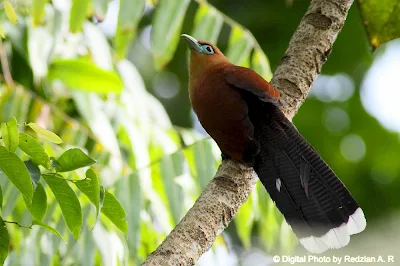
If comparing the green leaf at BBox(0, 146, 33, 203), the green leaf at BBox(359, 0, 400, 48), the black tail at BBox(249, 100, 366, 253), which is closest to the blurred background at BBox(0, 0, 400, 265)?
the green leaf at BBox(359, 0, 400, 48)

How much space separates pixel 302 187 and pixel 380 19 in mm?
904

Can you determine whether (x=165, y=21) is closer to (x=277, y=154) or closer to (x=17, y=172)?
(x=277, y=154)

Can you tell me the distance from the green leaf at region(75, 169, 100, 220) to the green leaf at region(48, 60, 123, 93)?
1.65 meters

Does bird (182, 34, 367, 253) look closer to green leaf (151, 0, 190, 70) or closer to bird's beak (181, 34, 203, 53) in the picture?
green leaf (151, 0, 190, 70)

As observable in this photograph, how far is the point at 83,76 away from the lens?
12.3 ft

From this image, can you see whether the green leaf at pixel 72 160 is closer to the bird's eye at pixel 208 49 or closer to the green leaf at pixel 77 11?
the green leaf at pixel 77 11

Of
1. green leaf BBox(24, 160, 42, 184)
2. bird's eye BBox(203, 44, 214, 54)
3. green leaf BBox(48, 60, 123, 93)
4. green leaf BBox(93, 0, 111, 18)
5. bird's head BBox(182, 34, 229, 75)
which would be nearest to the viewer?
green leaf BBox(24, 160, 42, 184)

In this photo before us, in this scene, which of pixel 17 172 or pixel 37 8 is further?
pixel 37 8

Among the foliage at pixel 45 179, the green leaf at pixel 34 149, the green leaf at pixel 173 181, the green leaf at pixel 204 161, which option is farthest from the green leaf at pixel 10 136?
the green leaf at pixel 204 161

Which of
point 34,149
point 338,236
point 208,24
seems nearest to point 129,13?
point 208,24

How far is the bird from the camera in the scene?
8.46ft

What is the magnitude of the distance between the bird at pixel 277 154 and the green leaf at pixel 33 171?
100cm

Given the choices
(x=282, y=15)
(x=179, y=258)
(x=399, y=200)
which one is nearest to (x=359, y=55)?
(x=282, y=15)

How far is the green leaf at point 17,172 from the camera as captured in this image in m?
1.84
